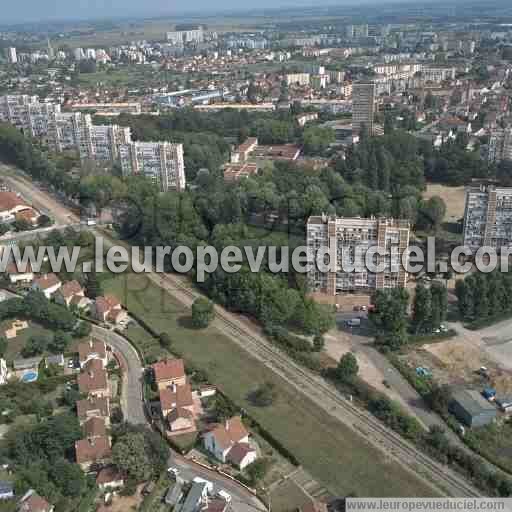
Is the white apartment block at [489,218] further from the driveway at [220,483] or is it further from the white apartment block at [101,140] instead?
the white apartment block at [101,140]

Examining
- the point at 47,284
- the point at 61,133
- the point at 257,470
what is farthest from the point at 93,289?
the point at 61,133

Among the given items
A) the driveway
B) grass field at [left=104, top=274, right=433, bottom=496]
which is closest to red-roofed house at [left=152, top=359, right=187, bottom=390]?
grass field at [left=104, top=274, right=433, bottom=496]

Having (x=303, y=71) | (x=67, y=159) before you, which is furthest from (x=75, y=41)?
(x=67, y=159)

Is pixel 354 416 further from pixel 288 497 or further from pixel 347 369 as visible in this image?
pixel 288 497

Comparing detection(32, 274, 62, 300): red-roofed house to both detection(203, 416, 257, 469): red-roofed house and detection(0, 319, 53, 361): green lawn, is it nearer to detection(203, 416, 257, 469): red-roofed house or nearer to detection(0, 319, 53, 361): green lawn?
detection(0, 319, 53, 361): green lawn

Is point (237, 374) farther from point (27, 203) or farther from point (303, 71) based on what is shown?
point (303, 71)
